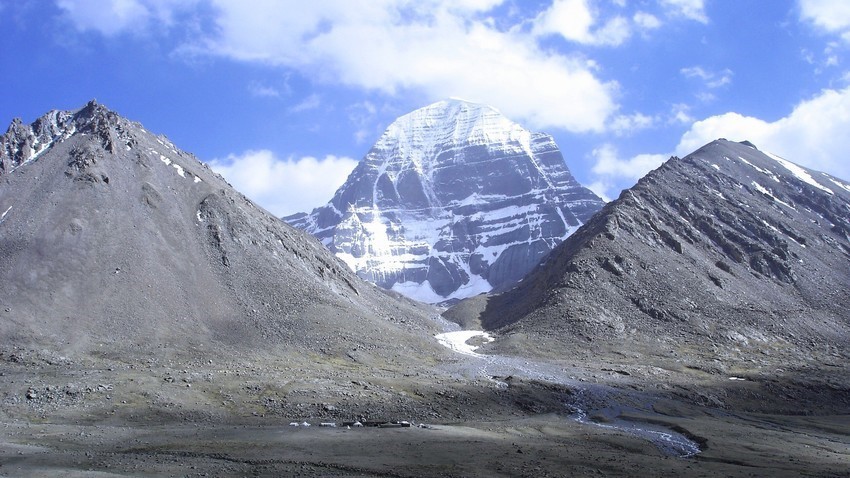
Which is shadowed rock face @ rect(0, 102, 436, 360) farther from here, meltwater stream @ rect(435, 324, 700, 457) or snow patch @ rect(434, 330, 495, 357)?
meltwater stream @ rect(435, 324, 700, 457)

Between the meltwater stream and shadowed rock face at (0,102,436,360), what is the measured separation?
48.6 ft

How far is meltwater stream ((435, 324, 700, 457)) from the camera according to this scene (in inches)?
2976

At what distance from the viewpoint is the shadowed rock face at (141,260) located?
10750 centimetres

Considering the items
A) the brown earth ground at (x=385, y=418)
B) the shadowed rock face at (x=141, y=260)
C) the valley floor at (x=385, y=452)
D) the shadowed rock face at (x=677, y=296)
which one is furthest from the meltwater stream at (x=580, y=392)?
the shadowed rock face at (x=677, y=296)

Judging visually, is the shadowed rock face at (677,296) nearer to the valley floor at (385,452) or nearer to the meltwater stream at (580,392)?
the meltwater stream at (580,392)

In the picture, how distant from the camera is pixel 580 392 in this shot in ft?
338

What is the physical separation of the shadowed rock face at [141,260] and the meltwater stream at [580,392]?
1483 centimetres

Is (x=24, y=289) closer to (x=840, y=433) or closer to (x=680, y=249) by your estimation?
(x=840, y=433)

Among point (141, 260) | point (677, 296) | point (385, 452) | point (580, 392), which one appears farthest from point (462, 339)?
point (385, 452)

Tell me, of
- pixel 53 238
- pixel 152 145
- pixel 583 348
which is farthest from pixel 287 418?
pixel 152 145

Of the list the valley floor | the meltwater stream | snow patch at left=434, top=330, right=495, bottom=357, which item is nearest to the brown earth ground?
the valley floor

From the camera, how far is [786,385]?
393ft

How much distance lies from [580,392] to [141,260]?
76259mm

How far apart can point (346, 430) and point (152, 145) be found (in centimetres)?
12072
